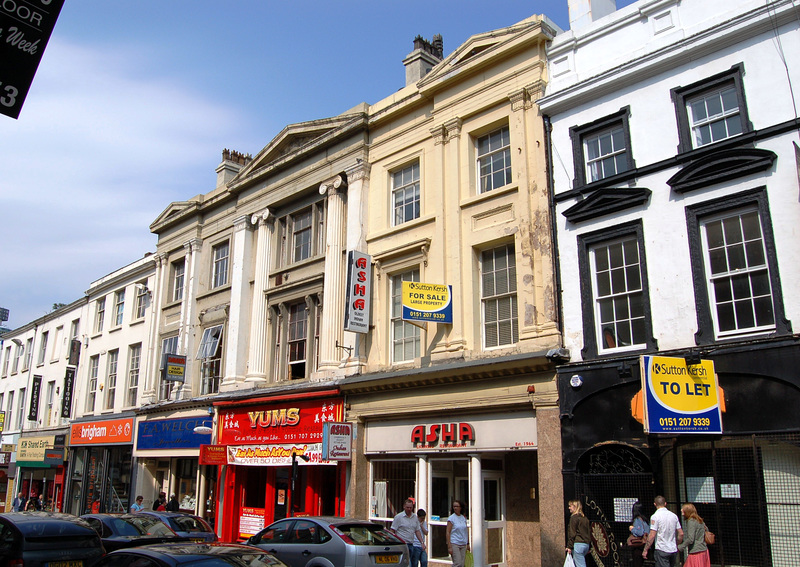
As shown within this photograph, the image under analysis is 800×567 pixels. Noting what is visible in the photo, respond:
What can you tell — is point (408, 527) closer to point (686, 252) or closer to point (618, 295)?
point (618, 295)

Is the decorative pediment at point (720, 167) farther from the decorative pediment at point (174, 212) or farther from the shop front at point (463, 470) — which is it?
the decorative pediment at point (174, 212)

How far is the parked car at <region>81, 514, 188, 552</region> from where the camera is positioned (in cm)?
1295

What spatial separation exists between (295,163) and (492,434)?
12172 mm

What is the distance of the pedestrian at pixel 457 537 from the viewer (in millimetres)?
13320

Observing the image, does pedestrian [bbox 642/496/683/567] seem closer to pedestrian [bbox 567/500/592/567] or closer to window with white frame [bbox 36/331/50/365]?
pedestrian [bbox 567/500/592/567]

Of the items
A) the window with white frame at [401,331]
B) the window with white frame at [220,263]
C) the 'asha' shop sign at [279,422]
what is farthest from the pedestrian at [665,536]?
the window with white frame at [220,263]

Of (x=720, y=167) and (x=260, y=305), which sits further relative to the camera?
(x=260, y=305)

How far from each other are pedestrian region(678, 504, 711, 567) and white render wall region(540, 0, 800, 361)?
304 cm

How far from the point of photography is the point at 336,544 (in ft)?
38.0

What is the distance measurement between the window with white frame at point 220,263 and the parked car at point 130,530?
40.4ft

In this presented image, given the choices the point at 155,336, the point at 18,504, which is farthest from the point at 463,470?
the point at 18,504

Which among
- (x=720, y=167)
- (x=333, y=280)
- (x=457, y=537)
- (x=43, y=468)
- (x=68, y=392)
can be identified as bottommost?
(x=457, y=537)

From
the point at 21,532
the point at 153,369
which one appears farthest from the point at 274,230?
the point at 21,532

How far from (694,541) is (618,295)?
4754mm
